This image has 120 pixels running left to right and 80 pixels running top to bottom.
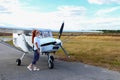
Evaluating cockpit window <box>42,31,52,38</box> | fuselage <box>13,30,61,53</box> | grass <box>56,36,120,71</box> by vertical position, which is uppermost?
cockpit window <box>42,31,52,38</box>

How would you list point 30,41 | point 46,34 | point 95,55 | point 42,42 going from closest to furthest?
point 42,42
point 46,34
point 30,41
point 95,55

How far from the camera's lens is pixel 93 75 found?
10.3 meters

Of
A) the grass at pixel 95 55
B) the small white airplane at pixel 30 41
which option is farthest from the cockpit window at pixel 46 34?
the grass at pixel 95 55

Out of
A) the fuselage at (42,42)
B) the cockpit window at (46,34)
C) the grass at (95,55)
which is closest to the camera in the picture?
the fuselage at (42,42)

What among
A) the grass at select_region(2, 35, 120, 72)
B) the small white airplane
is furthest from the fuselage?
the grass at select_region(2, 35, 120, 72)

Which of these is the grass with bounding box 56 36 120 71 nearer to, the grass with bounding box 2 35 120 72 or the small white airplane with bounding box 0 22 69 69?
the grass with bounding box 2 35 120 72

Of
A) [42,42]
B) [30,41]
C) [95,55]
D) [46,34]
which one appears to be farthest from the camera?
[95,55]

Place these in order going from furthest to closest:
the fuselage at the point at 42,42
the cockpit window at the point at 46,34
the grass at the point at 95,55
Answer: the grass at the point at 95,55 < the cockpit window at the point at 46,34 < the fuselage at the point at 42,42

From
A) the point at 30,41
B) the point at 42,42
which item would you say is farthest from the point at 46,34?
the point at 42,42

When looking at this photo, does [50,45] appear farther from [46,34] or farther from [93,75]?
[93,75]

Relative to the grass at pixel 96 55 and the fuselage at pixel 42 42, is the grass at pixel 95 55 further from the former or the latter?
the fuselage at pixel 42 42

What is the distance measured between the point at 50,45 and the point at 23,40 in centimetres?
247

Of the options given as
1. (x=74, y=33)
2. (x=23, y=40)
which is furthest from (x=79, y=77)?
(x=74, y=33)

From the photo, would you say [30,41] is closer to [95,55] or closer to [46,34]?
[46,34]
